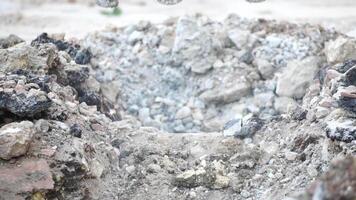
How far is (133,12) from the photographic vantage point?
12578 millimetres

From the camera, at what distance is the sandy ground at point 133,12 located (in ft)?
37.3

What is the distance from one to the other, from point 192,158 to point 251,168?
0.62 m

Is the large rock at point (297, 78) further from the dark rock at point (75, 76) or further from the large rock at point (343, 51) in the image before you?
the dark rock at point (75, 76)

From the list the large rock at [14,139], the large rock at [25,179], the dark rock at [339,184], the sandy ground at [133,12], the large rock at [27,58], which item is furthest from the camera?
the sandy ground at [133,12]

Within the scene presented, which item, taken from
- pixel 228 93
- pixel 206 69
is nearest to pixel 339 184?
pixel 228 93

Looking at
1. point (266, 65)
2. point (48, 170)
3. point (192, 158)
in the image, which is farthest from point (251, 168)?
point (266, 65)

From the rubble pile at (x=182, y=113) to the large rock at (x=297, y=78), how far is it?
13mm

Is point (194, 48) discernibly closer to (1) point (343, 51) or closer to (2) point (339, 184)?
(1) point (343, 51)

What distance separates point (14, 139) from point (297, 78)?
3.59m

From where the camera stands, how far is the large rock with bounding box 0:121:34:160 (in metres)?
4.24

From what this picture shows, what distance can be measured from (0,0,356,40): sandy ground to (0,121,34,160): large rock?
6453 millimetres

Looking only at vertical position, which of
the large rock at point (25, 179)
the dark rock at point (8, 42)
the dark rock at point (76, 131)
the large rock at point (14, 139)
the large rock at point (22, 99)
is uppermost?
the dark rock at point (8, 42)

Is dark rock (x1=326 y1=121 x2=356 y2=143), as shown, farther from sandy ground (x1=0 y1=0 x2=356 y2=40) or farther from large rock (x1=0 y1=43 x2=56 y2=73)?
sandy ground (x1=0 y1=0 x2=356 y2=40)

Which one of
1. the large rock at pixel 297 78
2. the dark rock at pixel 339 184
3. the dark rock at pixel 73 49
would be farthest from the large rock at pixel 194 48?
the dark rock at pixel 339 184
